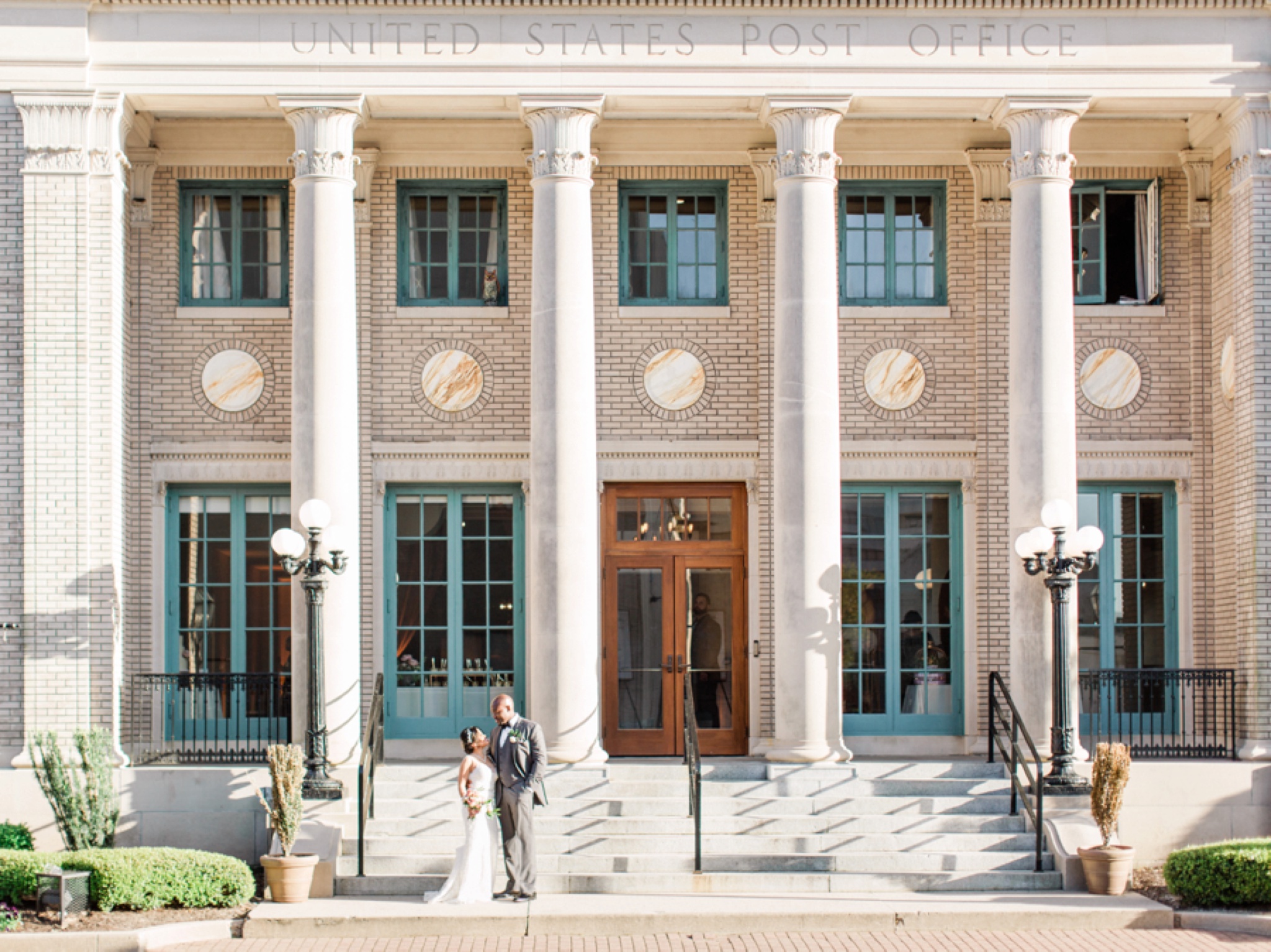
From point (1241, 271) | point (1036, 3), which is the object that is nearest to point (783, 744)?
point (1241, 271)

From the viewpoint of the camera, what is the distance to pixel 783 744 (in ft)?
52.4

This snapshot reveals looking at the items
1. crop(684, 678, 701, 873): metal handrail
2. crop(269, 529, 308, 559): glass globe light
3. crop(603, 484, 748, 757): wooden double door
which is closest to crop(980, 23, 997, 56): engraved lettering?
crop(603, 484, 748, 757): wooden double door

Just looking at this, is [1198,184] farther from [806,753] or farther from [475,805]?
[475,805]

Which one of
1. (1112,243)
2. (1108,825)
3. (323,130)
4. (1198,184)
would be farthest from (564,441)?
(1198,184)

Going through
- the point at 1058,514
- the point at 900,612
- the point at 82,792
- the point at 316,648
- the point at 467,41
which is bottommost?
A: the point at 82,792

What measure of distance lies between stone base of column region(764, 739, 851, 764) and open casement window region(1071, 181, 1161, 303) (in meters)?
6.21

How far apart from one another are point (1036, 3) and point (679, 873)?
9292mm

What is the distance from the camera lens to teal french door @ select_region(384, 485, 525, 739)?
18109mm

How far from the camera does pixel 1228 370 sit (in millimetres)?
17531

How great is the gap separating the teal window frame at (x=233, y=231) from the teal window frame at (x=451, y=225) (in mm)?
1270

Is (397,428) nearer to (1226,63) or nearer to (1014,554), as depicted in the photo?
(1014,554)

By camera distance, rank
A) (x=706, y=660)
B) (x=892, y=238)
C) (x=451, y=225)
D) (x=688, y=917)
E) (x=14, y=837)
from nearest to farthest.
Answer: (x=688, y=917), (x=14, y=837), (x=706, y=660), (x=451, y=225), (x=892, y=238)

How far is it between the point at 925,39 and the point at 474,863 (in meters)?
9.22

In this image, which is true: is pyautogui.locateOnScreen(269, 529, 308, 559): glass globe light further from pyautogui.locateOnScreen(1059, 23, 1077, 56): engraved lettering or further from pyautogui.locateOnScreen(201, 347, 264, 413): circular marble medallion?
pyautogui.locateOnScreen(1059, 23, 1077, 56): engraved lettering
